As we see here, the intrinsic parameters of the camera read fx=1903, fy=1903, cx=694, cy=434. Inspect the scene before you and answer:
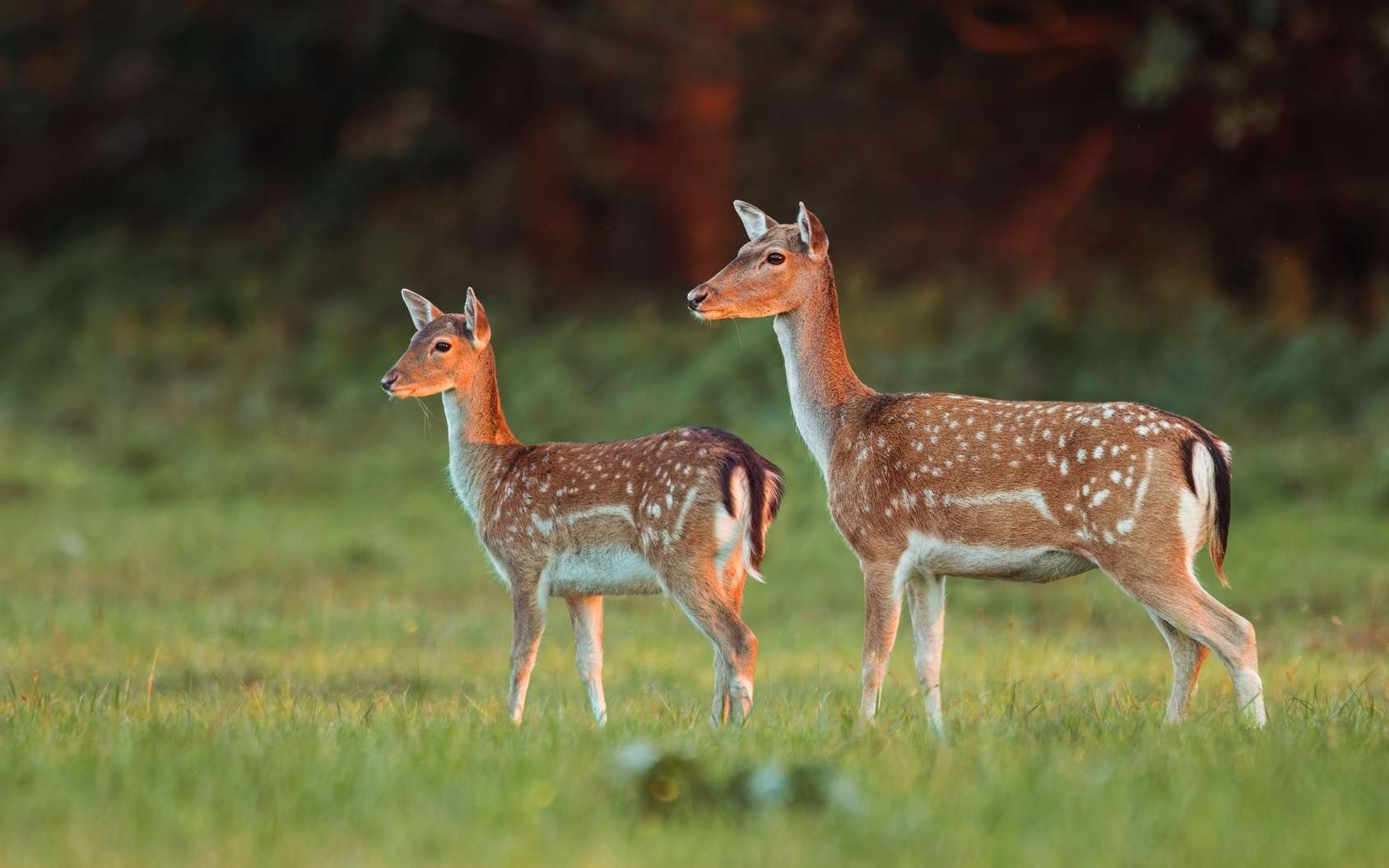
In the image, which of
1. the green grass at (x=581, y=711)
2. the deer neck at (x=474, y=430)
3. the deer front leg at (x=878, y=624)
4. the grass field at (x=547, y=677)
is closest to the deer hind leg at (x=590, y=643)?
the grass field at (x=547, y=677)

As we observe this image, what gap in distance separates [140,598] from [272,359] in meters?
10.1

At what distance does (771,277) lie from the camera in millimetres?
8273

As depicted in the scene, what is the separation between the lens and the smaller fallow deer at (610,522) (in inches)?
296

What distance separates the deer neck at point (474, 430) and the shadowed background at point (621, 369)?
1.00 metres

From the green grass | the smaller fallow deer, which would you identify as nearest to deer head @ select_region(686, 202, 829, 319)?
the smaller fallow deer

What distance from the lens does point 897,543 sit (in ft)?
24.3

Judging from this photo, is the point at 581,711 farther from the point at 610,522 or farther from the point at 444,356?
the point at 444,356

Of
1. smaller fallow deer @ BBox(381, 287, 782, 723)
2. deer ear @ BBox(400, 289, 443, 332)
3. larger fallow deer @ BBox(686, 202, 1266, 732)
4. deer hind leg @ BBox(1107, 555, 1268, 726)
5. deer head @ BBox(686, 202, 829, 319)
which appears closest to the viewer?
deer hind leg @ BBox(1107, 555, 1268, 726)

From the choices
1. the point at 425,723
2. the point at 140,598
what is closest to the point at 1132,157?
the point at 140,598

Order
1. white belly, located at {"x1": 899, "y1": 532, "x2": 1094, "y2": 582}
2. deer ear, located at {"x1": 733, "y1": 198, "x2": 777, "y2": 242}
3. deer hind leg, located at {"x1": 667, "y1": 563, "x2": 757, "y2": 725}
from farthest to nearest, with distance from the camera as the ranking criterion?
1. deer ear, located at {"x1": 733, "y1": 198, "x2": 777, "y2": 242}
2. deer hind leg, located at {"x1": 667, "y1": 563, "x2": 757, "y2": 725}
3. white belly, located at {"x1": 899, "y1": 532, "x2": 1094, "y2": 582}

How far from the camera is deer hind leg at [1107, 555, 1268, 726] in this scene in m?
6.79

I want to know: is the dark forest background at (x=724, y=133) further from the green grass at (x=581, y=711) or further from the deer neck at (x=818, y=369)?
the deer neck at (x=818, y=369)

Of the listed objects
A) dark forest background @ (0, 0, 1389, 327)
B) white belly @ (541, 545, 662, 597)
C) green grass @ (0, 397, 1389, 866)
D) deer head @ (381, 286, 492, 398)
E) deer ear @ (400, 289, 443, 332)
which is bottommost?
green grass @ (0, 397, 1389, 866)

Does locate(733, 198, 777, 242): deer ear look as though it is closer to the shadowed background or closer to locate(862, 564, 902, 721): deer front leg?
the shadowed background
